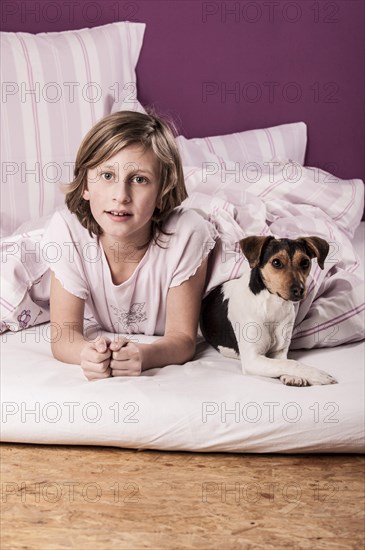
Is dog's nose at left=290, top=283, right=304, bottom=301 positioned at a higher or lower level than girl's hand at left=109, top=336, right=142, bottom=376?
higher

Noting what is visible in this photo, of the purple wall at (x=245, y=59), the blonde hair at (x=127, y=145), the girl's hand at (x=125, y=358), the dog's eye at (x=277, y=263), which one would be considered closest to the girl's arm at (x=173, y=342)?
the girl's hand at (x=125, y=358)

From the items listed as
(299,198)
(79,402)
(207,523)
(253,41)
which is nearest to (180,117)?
(253,41)

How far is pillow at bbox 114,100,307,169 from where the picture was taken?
2.54 meters

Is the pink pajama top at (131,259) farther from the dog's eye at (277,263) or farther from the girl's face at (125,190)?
the dog's eye at (277,263)

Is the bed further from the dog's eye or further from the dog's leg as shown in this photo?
the dog's eye

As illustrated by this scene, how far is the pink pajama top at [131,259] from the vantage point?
179cm

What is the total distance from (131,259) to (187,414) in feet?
1.41

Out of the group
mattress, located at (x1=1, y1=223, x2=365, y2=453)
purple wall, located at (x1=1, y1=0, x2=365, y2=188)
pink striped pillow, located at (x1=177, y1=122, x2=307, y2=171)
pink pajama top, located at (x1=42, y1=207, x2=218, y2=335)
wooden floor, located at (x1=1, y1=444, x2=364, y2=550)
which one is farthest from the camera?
purple wall, located at (x1=1, y1=0, x2=365, y2=188)

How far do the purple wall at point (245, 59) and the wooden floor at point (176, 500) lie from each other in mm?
1604

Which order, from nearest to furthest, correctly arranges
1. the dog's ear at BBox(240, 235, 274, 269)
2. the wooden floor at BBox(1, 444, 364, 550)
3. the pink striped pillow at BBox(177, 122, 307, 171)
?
1. the wooden floor at BBox(1, 444, 364, 550)
2. the dog's ear at BBox(240, 235, 274, 269)
3. the pink striped pillow at BBox(177, 122, 307, 171)

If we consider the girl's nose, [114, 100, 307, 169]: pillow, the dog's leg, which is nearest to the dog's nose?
the dog's leg

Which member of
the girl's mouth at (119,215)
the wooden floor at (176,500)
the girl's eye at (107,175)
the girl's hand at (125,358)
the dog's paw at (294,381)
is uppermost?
the girl's eye at (107,175)

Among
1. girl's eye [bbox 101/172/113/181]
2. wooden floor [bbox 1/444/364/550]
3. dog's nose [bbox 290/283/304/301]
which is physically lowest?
wooden floor [bbox 1/444/364/550]

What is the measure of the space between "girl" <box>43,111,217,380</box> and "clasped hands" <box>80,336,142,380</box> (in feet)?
0.05
